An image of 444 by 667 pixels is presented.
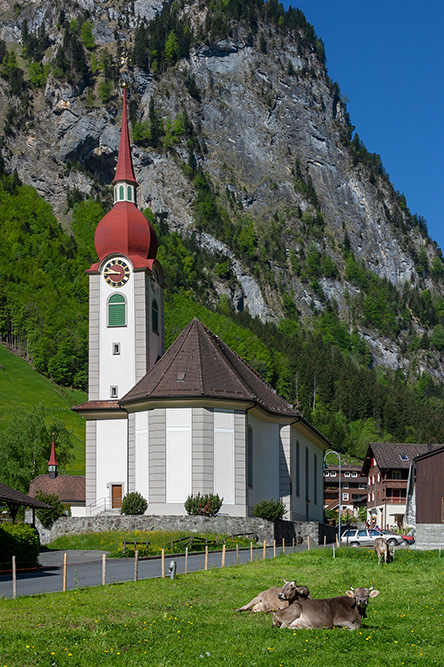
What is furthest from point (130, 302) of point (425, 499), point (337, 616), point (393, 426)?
point (393, 426)

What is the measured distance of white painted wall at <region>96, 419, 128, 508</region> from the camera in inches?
2239

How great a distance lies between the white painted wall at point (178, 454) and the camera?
1957 inches

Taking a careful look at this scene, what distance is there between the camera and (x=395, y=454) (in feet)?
318

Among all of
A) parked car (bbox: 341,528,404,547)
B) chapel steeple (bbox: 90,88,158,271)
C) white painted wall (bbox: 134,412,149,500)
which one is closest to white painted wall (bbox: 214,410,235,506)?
white painted wall (bbox: 134,412,149,500)

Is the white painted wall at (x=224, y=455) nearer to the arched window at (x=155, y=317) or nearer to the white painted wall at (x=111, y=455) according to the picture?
the white painted wall at (x=111, y=455)

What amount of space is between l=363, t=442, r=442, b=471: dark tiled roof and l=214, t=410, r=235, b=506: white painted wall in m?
46.0

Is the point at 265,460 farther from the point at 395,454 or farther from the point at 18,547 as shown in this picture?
the point at 395,454

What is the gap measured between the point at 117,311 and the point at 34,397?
72702 millimetres

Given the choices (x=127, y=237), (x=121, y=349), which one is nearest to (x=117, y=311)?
(x=121, y=349)

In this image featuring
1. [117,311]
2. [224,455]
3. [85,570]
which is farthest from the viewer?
[117,311]

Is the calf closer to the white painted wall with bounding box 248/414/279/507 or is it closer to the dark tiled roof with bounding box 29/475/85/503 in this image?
the white painted wall with bounding box 248/414/279/507

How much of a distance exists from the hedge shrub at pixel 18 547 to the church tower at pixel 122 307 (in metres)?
25.0

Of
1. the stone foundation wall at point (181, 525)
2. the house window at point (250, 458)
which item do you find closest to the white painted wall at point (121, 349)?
the house window at point (250, 458)

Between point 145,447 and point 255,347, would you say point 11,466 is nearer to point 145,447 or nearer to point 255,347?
point 145,447
